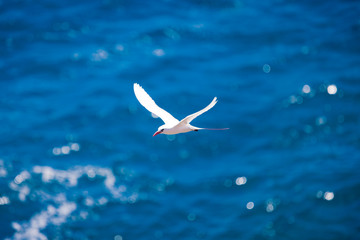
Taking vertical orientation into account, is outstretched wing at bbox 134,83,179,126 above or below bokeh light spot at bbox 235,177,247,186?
below

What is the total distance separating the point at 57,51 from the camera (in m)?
44.4

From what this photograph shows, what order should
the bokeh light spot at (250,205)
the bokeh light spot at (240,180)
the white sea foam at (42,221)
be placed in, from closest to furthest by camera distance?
1. the white sea foam at (42,221)
2. the bokeh light spot at (250,205)
3. the bokeh light spot at (240,180)

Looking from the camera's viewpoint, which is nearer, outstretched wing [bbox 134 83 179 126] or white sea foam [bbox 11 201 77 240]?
outstretched wing [bbox 134 83 179 126]

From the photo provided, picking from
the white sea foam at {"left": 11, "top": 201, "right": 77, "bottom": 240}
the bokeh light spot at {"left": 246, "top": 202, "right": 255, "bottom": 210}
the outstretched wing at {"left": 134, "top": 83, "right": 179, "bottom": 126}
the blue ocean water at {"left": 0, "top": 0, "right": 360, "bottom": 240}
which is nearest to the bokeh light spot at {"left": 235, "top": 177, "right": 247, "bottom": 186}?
the blue ocean water at {"left": 0, "top": 0, "right": 360, "bottom": 240}

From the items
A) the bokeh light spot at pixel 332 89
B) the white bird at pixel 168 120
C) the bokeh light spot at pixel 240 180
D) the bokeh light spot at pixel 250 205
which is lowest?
the white bird at pixel 168 120

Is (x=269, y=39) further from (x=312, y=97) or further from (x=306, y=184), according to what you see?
(x=306, y=184)

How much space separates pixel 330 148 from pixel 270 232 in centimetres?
853

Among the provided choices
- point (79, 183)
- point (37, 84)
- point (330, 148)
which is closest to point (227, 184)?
point (330, 148)

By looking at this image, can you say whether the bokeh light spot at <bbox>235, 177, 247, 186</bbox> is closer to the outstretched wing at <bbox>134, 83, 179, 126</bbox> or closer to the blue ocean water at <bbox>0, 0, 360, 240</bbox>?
the blue ocean water at <bbox>0, 0, 360, 240</bbox>

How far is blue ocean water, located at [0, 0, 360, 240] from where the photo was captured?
36.1 metres

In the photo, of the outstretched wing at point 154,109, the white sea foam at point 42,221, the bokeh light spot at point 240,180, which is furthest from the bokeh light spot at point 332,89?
the outstretched wing at point 154,109

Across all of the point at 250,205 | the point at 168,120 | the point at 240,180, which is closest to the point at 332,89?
the point at 240,180

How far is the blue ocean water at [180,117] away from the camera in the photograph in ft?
119

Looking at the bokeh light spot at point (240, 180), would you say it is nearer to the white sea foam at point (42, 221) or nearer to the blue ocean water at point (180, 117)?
the blue ocean water at point (180, 117)
